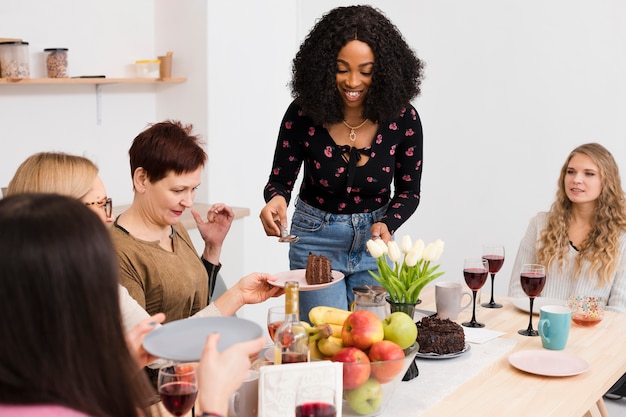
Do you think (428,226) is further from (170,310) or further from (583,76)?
(170,310)

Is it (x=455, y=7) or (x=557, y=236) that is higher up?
(x=455, y=7)

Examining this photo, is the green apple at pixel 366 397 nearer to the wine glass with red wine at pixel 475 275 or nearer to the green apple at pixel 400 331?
the green apple at pixel 400 331

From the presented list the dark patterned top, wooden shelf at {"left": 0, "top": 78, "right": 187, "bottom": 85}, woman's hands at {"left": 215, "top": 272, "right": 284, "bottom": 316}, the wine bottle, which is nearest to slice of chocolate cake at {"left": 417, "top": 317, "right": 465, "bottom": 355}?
woman's hands at {"left": 215, "top": 272, "right": 284, "bottom": 316}

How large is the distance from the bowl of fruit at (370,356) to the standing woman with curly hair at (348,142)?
0.81 meters

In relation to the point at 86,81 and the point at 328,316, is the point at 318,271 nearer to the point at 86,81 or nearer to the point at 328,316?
the point at 328,316

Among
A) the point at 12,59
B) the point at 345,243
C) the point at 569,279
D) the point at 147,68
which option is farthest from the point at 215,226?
the point at 147,68

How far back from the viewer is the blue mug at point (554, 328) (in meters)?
2.07

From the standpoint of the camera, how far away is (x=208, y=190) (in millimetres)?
4230

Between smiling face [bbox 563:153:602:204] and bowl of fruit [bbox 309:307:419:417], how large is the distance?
1.69 metres

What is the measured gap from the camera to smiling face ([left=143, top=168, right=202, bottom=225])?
7.25ft

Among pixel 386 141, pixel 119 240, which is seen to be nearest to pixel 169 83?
pixel 386 141

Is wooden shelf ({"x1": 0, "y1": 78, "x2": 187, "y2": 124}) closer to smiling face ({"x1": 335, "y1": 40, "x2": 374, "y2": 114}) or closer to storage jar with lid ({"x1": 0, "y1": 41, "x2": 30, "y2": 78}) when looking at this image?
storage jar with lid ({"x1": 0, "y1": 41, "x2": 30, "y2": 78})

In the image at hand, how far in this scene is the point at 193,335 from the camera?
1.51 m

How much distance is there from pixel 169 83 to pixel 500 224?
6.56 feet
